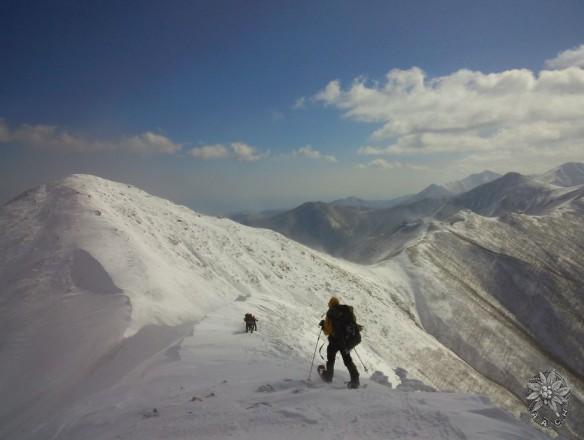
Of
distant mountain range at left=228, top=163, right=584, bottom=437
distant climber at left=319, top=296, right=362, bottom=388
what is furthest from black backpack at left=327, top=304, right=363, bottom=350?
distant mountain range at left=228, top=163, right=584, bottom=437

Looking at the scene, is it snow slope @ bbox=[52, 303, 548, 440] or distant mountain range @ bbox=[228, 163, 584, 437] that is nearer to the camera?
snow slope @ bbox=[52, 303, 548, 440]

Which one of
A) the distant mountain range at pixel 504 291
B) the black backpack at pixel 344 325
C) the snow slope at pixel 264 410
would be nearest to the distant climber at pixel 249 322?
the snow slope at pixel 264 410

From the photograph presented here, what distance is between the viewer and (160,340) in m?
16.4

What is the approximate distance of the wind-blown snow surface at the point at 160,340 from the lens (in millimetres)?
7352

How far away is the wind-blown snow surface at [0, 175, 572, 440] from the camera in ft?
24.1

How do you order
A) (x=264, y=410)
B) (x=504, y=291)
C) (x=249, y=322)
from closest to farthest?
1. (x=264, y=410)
2. (x=249, y=322)
3. (x=504, y=291)

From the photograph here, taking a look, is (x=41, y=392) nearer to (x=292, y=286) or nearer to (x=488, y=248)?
(x=292, y=286)

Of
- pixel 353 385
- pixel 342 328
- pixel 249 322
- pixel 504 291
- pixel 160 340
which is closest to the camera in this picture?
pixel 353 385

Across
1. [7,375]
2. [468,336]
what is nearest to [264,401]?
[7,375]

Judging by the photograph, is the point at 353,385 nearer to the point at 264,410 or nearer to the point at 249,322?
the point at 264,410

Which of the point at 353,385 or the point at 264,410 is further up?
the point at 264,410

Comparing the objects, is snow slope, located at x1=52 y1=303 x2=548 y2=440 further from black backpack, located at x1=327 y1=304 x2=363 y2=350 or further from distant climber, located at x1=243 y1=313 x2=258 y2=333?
distant climber, located at x1=243 y1=313 x2=258 y2=333

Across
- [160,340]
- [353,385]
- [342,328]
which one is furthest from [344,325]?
[160,340]

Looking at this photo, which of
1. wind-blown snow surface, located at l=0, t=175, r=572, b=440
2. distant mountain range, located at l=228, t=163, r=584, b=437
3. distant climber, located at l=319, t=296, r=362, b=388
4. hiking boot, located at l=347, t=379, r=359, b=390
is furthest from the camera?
distant mountain range, located at l=228, t=163, r=584, b=437
